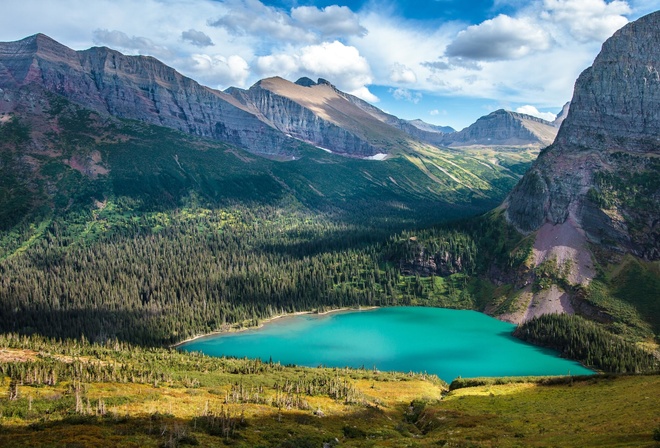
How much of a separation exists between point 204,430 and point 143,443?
11072mm

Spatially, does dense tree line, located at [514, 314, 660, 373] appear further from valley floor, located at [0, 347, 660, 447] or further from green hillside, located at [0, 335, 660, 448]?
valley floor, located at [0, 347, 660, 447]

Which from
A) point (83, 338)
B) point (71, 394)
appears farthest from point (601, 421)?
point (83, 338)

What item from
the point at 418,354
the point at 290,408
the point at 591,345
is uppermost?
the point at 290,408

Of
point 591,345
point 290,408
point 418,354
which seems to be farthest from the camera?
point 418,354

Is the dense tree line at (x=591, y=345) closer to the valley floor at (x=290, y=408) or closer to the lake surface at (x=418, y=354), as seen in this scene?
A: the lake surface at (x=418, y=354)

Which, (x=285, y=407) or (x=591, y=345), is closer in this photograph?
(x=285, y=407)

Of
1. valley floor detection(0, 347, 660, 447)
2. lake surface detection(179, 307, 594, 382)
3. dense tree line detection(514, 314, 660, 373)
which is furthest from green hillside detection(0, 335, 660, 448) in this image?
dense tree line detection(514, 314, 660, 373)

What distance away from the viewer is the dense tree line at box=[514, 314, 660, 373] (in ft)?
532

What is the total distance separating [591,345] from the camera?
17588 centimetres

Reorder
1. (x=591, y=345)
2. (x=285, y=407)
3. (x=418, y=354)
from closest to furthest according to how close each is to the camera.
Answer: (x=285, y=407) < (x=591, y=345) < (x=418, y=354)

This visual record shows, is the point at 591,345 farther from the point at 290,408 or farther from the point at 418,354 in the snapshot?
the point at 290,408

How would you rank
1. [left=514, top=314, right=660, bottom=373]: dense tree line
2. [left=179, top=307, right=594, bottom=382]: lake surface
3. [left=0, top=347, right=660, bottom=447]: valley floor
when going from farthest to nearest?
[left=179, top=307, right=594, bottom=382]: lake surface < [left=514, top=314, right=660, bottom=373]: dense tree line < [left=0, top=347, right=660, bottom=447]: valley floor

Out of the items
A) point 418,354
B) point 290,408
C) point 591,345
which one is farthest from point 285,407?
point 591,345

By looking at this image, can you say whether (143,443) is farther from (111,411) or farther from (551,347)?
(551,347)
